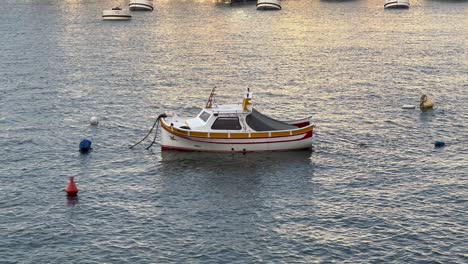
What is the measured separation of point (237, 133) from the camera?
80938mm

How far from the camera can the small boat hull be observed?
266 feet

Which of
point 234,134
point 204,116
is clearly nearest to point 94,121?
point 204,116

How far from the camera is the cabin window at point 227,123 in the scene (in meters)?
81.4

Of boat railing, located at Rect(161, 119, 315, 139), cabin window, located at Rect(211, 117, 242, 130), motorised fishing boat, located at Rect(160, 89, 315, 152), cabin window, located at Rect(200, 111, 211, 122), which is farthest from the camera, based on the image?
cabin window, located at Rect(200, 111, 211, 122)

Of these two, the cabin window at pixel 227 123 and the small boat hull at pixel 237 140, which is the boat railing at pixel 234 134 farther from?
the cabin window at pixel 227 123

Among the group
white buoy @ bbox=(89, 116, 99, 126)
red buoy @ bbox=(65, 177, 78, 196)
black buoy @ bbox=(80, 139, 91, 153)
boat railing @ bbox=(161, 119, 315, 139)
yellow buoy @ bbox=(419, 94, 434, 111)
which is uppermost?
yellow buoy @ bbox=(419, 94, 434, 111)

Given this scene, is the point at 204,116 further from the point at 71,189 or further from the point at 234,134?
the point at 71,189

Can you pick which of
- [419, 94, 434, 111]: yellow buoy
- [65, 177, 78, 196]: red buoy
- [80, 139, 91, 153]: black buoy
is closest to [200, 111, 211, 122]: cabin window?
[80, 139, 91, 153]: black buoy

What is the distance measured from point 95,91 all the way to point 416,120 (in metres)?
47.3

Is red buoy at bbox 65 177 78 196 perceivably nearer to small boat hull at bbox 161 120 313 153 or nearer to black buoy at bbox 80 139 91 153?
black buoy at bbox 80 139 91 153

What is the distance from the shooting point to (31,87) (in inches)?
4692

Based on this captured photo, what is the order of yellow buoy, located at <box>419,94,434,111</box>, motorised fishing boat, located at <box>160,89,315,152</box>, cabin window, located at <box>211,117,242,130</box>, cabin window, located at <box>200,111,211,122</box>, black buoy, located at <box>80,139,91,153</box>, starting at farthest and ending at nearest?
yellow buoy, located at <box>419,94,434,111</box>, black buoy, located at <box>80,139,91,153</box>, cabin window, located at <box>200,111,211,122</box>, cabin window, located at <box>211,117,242,130</box>, motorised fishing boat, located at <box>160,89,315,152</box>

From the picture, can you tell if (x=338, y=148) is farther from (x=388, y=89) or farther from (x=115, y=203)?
(x=388, y=89)

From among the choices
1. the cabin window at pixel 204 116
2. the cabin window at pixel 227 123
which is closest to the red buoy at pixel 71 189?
the cabin window at pixel 227 123
